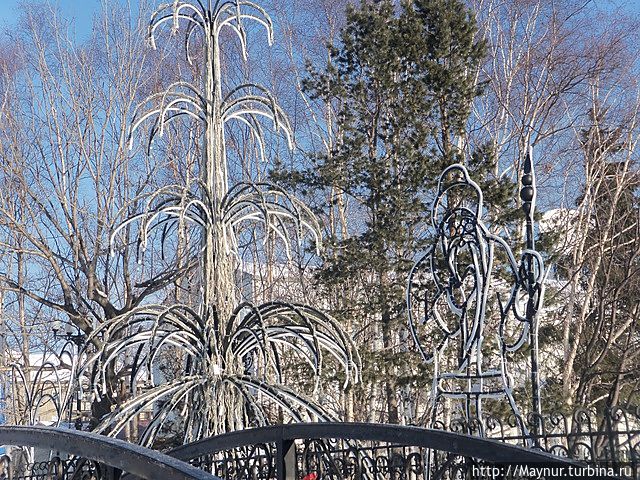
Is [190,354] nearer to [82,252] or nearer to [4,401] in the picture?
[82,252]

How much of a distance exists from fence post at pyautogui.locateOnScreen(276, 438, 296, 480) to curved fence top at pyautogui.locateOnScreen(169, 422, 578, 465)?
0.02 metres

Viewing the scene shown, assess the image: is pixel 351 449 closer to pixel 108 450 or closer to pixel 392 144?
pixel 108 450

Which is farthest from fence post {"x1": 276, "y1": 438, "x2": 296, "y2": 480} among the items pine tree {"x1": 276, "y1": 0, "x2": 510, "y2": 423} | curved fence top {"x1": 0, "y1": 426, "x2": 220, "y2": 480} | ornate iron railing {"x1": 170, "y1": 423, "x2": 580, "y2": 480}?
pine tree {"x1": 276, "y1": 0, "x2": 510, "y2": 423}

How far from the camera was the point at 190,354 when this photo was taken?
17.3ft

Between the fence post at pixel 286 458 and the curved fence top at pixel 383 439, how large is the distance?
22mm

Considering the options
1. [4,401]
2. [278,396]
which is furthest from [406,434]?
[4,401]

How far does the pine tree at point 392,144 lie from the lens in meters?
13.9

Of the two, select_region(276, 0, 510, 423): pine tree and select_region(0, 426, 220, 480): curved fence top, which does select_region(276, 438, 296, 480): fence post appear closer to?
select_region(0, 426, 220, 480): curved fence top

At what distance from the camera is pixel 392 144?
1480 cm

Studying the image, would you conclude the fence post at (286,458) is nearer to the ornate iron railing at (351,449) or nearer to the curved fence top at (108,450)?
the ornate iron railing at (351,449)

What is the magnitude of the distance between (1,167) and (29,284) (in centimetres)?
351

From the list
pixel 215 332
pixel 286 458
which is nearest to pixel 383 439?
pixel 286 458

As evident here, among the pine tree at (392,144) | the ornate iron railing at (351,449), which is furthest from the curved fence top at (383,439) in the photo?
the pine tree at (392,144)

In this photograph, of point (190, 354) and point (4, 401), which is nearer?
point (190, 354)
